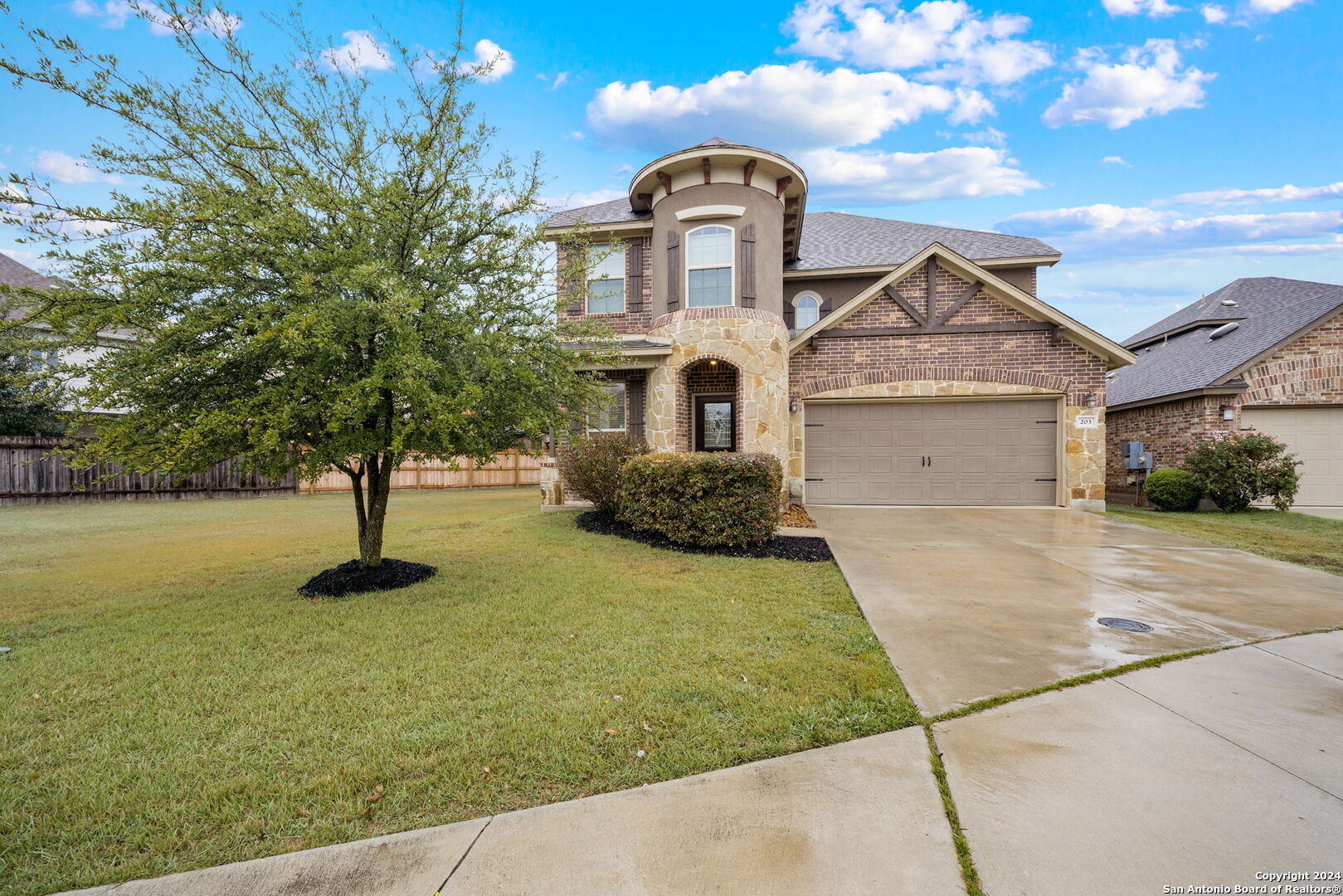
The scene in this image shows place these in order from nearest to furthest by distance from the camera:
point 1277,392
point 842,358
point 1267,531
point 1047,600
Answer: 1. point 1047,600
2. point 1267,531
3. point 842,358
4. point 1277,392

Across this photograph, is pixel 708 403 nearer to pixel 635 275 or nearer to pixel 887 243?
pixel 635 275

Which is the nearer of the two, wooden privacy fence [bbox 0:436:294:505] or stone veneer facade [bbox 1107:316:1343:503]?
stone veneer facade [bbox 1107:316:1343:503]

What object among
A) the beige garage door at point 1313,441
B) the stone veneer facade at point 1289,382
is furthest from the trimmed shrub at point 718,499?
the beige garage door at point 1313,441

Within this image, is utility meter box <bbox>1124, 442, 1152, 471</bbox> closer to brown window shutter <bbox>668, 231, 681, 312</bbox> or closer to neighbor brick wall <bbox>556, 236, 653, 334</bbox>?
brown window shutter <bbox>668, 231, 681, 312</bbox>

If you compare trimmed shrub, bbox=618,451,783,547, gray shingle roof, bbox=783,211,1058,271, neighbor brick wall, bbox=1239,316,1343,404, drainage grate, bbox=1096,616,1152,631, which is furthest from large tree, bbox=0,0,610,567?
neighbor brick wall, bbox=1239,316,1343,404

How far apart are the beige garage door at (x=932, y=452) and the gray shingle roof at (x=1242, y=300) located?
10.6 m

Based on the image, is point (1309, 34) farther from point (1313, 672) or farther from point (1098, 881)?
point (1098, 881)

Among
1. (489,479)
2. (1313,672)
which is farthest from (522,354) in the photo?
(489,479)

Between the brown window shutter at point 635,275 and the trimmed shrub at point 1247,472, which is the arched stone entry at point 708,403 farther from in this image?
the trimmed shrub at point 1247,472

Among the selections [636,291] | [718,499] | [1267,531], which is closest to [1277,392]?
[1267,531]

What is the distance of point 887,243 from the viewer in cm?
1598

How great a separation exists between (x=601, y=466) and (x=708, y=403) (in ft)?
16.3

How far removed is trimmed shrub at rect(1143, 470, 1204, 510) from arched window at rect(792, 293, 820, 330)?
886 centimetres

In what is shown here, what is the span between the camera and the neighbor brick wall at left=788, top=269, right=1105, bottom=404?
12180mm
